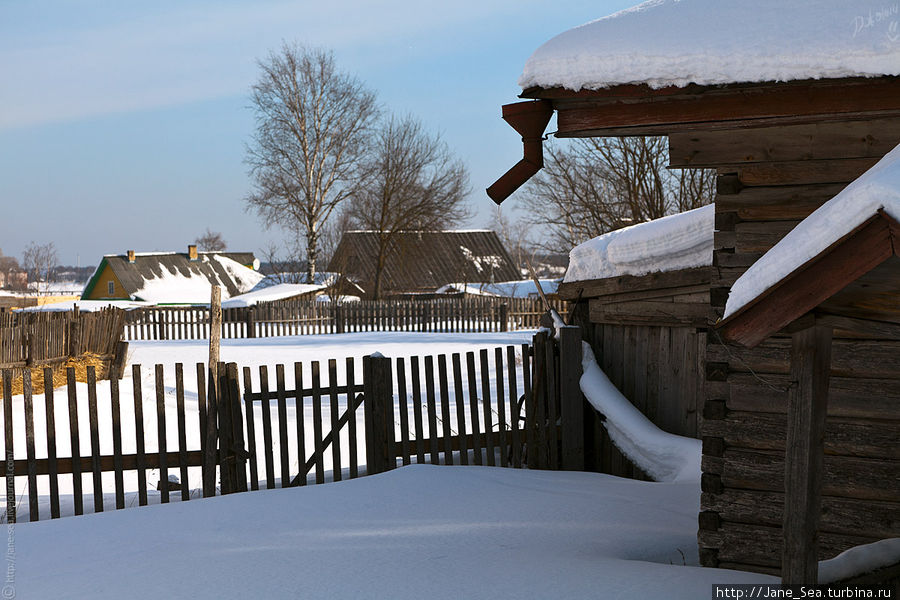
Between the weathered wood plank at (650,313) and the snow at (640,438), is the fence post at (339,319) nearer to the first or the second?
the weathered wood plank at (650,313)

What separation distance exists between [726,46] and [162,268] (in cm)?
5429

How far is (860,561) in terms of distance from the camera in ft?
11.8

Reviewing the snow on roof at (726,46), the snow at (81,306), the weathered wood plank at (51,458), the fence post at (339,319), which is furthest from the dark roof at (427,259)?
the snow on roof at (726,46)

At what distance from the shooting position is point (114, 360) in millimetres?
14023

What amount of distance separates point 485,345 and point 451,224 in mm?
18690

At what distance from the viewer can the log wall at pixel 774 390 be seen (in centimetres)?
421

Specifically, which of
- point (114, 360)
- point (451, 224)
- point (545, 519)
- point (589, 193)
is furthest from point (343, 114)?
point (545, 519)

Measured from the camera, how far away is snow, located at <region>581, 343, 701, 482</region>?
656cm

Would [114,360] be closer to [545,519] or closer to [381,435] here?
[381,435]

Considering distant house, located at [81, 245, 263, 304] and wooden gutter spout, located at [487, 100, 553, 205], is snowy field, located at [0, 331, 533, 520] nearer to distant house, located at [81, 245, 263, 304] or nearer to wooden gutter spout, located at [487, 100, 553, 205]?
wooden gutter spout, located at [487, 100, 553, 205]

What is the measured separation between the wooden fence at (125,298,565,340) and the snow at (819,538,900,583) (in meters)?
23.5

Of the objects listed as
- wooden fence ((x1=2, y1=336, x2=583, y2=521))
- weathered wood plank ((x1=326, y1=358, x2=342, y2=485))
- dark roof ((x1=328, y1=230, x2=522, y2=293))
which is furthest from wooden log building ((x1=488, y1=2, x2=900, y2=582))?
dark roof ((x1=328, y1=230, x2=522, y2=293))

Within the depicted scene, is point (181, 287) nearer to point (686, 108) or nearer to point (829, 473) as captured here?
point (686, 108)

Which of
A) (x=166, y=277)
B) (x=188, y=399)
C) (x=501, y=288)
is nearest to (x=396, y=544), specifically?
(x=188, y=399)
